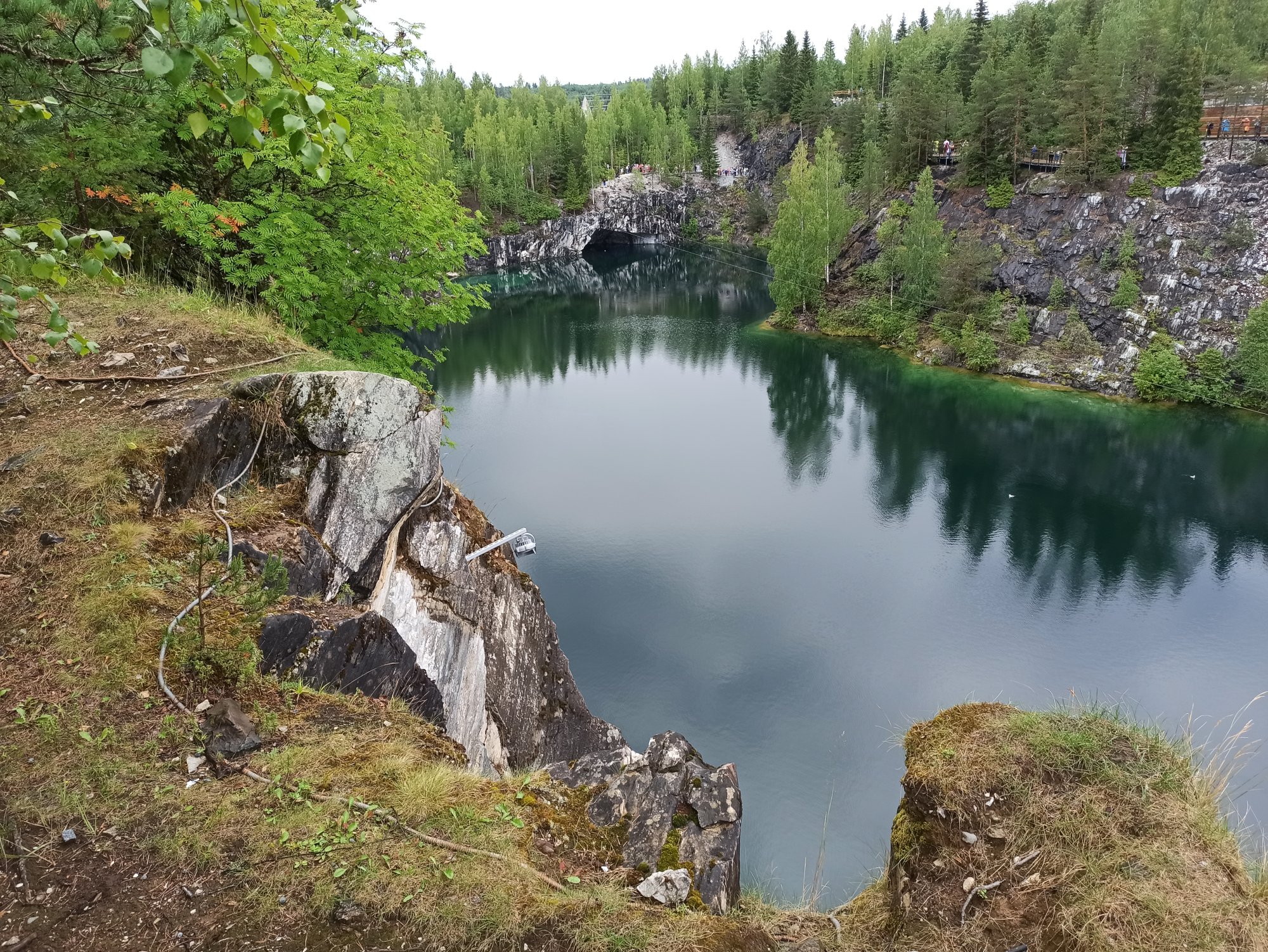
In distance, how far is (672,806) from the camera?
19.9 ft

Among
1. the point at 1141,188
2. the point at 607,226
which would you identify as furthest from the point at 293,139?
the point at 607,226

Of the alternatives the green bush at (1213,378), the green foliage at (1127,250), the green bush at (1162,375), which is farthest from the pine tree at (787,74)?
the green bush at (1213,378)

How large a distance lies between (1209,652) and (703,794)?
1907 cm

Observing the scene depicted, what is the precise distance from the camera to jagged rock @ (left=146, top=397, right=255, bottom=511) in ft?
22.6

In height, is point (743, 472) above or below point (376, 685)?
below

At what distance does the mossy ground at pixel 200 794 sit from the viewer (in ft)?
12.9

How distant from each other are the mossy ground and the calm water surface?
353 inches

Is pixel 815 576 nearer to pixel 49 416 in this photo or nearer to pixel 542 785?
pixel 542 785

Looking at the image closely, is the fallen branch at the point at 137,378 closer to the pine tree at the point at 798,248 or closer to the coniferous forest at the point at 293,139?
the coniferous forest at the point at 293,139

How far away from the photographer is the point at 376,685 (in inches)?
269

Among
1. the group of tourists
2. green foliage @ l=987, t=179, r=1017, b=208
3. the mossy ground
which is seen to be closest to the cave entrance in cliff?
green foliage @ l=987, t=179, r=1017, b=208

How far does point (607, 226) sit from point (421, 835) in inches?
3371

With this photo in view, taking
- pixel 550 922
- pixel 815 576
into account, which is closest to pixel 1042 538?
pixel 815 576

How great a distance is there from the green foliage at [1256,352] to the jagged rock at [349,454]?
130 feet
